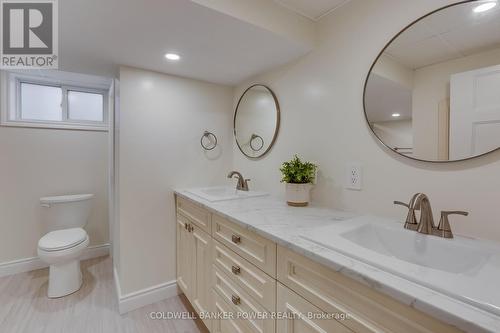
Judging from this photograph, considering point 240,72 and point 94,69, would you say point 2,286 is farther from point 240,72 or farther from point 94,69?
point 240,72

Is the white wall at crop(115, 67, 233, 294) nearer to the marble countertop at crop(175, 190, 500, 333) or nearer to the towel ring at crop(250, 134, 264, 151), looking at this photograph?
the towel ring at crop(250, 134, 264, 151)

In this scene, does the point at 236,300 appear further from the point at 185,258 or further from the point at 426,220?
the point at 426,220

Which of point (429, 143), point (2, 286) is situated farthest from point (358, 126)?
point (2, 286)

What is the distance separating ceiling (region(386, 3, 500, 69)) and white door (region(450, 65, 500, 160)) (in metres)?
0.10

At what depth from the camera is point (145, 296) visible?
1.85 m

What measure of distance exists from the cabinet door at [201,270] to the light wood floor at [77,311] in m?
0.27

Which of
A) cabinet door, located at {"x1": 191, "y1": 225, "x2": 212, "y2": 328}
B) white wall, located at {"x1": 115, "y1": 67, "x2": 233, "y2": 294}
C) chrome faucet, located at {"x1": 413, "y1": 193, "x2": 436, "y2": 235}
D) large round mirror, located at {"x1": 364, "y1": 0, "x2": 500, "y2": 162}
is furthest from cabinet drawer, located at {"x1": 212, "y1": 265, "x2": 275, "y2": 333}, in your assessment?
large round mirror, located at {"x1": 364, "y1": 0, "x2": 500, "y2": 162}

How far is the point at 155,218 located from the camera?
190 cm

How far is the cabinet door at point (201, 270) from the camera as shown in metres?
1.41

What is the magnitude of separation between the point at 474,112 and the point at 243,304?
1277 mm

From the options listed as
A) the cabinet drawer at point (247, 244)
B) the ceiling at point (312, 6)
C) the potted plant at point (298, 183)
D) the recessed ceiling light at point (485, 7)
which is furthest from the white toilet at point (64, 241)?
the recessed ceiling light at point (485, 7)

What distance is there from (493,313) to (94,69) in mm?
2470

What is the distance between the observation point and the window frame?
2.25m

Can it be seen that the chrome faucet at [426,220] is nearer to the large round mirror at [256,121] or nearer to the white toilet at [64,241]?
the large round mirror at [256,121]
